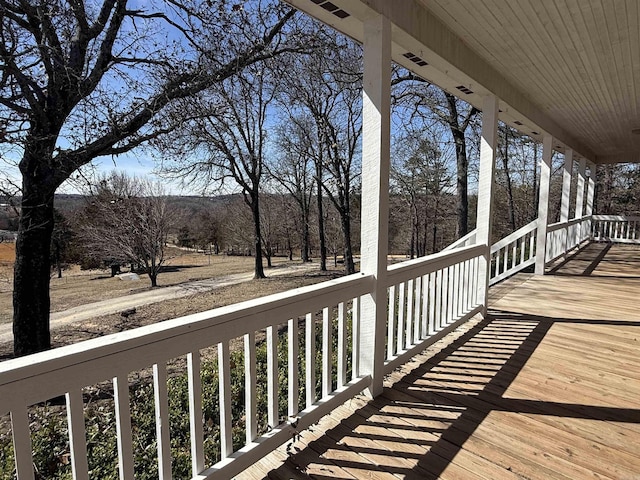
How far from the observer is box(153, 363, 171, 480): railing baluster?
4.28 ft

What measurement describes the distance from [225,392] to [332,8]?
1.97m

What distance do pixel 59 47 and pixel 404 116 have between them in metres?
8.04

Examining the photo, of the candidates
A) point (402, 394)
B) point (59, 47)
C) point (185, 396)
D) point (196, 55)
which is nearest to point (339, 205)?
point (196, 55)

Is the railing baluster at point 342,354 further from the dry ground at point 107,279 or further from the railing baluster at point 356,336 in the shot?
the dry ground at point 107,279

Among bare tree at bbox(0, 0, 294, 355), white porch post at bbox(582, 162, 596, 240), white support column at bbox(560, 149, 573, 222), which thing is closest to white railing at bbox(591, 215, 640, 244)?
white porch post at bbox(582, 162, 596, 240)

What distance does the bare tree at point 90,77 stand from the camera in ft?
16.0

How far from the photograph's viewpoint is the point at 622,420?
2.14 meters

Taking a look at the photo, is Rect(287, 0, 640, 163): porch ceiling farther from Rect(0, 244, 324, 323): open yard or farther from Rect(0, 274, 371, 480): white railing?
Rect(0, 244, 324, 323): open yard

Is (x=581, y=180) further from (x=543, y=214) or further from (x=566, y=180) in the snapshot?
(x=543, y=214)

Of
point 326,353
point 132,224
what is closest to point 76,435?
point 326,353

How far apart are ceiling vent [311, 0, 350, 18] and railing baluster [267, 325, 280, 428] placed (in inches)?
64.2

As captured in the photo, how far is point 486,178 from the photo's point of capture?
3.82 m

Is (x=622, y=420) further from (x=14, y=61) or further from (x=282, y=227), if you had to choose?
(x=282, y=227)

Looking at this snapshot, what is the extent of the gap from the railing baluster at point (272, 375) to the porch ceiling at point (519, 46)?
65.8 inches
